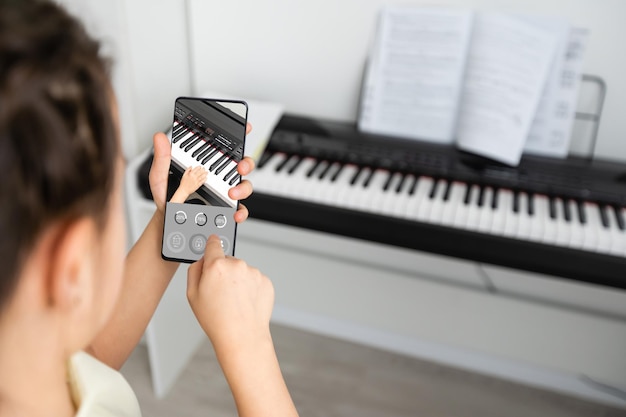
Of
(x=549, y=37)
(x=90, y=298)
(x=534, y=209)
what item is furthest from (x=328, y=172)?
(x=90, y=298)

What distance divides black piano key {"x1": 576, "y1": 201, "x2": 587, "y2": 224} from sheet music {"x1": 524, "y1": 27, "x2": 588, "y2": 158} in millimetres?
154

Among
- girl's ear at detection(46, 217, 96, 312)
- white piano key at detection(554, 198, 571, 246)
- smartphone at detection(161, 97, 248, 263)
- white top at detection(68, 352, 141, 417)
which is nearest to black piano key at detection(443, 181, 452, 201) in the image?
white piano key at detection(554, 198, 571, 246)

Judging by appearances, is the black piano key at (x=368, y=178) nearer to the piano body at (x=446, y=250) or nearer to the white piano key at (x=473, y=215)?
the piano body at (x=446, y=250)

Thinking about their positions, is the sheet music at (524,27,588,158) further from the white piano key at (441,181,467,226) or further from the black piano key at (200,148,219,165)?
the black piano key at (200,148,219,165)

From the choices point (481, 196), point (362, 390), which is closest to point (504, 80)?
point (481, 196)

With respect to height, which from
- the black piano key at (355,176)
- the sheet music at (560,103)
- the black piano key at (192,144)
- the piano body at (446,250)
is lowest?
the piano body at (446,250)

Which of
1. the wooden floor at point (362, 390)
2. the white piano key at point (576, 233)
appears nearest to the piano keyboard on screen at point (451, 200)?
the white piano key at point (576, 233)

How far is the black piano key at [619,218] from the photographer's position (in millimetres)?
1165

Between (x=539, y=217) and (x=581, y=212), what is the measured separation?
0.10 metres

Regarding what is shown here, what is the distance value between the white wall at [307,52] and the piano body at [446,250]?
4.0 inches

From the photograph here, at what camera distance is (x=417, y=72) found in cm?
139

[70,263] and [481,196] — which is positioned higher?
[70,263]

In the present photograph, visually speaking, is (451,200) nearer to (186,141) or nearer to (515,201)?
(515,201)

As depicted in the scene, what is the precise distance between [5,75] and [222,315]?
0.32 metres
